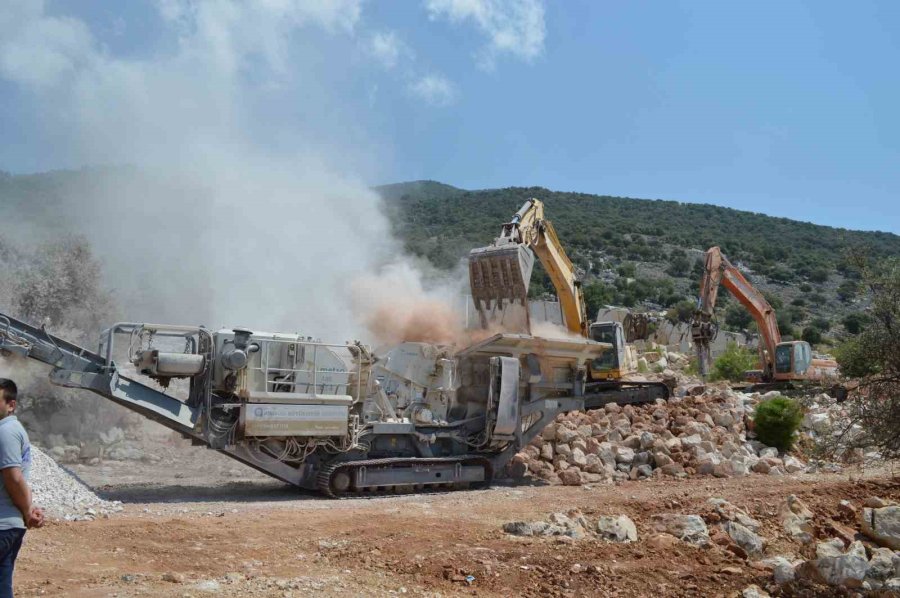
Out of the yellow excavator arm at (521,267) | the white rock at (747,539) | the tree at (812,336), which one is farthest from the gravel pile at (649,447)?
the tree at (812,336)

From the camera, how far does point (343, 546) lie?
811 cm

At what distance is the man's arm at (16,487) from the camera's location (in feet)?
15.4

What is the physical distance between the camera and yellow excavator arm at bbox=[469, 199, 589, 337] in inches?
620

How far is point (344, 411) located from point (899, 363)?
7.72 m

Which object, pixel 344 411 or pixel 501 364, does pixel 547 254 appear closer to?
pixel 501 364

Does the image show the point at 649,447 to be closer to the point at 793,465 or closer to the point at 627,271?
the point at 793,465

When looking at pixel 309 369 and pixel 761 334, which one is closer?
pixel 309 369

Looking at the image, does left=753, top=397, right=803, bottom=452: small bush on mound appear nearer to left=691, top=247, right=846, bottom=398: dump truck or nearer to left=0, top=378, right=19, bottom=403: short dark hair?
left=691, top=247, right=846, bottom=398: dump truck

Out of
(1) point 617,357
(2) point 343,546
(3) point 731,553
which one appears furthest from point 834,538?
(1) point 617,357

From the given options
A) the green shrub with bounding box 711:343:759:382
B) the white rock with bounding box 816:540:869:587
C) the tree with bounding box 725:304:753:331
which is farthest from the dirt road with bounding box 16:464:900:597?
the tree with bounding box 725:304:753:331

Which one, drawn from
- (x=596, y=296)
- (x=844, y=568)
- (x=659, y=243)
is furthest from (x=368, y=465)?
(x=659, y=243)

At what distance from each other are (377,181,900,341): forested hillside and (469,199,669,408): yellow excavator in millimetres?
18710

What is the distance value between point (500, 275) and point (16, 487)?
39.0 ft

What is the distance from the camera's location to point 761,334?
84.5 ft
